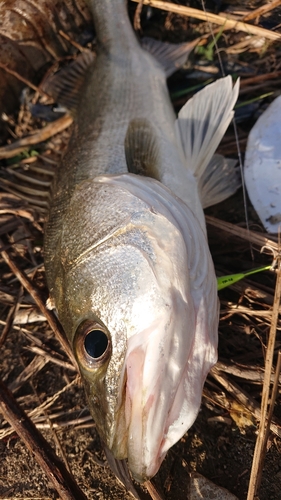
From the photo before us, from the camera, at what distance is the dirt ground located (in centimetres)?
228

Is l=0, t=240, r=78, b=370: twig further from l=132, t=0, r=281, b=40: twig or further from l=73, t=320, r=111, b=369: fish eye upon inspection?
l=132, t=0, r=281, b=40: twig

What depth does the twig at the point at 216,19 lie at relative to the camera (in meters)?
2.88

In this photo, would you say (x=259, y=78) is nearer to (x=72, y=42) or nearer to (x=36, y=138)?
(x=72, y=42)

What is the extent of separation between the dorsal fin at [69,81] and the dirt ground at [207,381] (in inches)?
17.8

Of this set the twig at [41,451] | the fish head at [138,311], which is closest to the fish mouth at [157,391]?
the fish head at [138,311]

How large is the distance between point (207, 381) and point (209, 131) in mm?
1608

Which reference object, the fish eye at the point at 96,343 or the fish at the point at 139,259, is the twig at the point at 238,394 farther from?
the fish eye at the point at 96,343

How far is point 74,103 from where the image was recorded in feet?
9.95

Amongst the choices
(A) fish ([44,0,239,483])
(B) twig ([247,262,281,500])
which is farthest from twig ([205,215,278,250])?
(B) twig ([247,262,281,500])

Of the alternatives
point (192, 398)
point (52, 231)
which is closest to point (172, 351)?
point (192, 398)

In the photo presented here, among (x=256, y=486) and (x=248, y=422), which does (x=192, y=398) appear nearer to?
(x=256, y=486)

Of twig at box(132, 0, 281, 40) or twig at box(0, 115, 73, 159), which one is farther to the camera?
twig at box(0, 115, 73, 159)

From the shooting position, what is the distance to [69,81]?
3.07 m

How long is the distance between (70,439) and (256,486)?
1.29 metres
